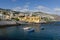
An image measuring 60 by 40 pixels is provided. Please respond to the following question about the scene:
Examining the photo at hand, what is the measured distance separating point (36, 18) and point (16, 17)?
6.00 meters

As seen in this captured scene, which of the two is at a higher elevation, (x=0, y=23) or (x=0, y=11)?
(x=0, y=11)

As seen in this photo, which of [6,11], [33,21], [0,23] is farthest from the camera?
[33,21]

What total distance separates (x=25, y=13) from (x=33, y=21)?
428cm

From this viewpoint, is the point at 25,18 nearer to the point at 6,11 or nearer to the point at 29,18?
the point at 29,18

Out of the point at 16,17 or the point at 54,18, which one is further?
the point at 54,18

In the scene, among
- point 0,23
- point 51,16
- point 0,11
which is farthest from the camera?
point 51,16

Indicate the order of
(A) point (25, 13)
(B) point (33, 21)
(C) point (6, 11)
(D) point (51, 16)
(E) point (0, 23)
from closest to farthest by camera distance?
(E) point (0, 23) → (C) point (6, 11) → (B) point (33, 21) → (A) point (25, 13) → (D) point (51, 16)

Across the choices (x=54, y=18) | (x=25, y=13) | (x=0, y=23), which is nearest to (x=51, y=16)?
(x=54, y=18)

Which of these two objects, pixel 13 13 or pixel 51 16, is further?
pixel 51 16

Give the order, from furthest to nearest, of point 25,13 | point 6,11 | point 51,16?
1. point 51,16
2. point 25,13
3. point 6,11

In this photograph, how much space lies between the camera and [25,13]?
42.2 metres

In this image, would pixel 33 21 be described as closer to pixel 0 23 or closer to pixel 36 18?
pixel 36 18

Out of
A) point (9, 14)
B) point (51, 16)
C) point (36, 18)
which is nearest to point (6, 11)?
point (9, 14)

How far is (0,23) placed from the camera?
25188mm
